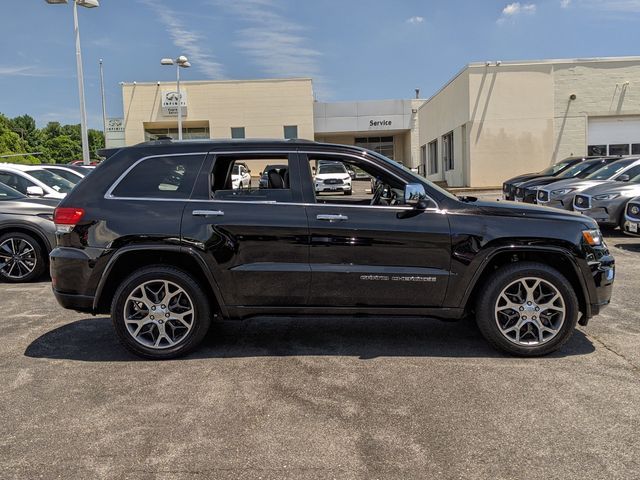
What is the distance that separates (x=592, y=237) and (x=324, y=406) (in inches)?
109

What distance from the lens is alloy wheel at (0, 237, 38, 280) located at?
8258 millimetres

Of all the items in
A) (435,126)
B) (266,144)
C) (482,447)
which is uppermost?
(435,126)

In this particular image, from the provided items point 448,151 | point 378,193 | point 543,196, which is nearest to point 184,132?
point 448,151

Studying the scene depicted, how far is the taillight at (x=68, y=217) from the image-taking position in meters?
4.78

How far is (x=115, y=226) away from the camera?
15.5 ft

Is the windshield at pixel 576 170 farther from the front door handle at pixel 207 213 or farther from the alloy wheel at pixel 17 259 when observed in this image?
the alloy wheel at pixel 17 259

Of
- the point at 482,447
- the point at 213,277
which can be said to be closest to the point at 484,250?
the point at 482,447

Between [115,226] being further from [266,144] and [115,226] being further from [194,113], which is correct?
[194,113]

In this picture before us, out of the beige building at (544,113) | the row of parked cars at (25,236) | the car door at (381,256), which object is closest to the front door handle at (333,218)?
the car door at (381,256)

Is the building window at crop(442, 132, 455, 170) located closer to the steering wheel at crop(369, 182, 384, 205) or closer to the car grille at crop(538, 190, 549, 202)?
the car grille at crop(538, 190, 549, 202)

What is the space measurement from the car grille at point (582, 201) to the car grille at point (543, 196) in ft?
3.77

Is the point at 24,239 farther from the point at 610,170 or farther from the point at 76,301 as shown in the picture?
the point at 610,170

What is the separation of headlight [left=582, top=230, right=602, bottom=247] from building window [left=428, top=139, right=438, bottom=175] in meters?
30.3

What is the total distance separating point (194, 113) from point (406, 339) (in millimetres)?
41248
